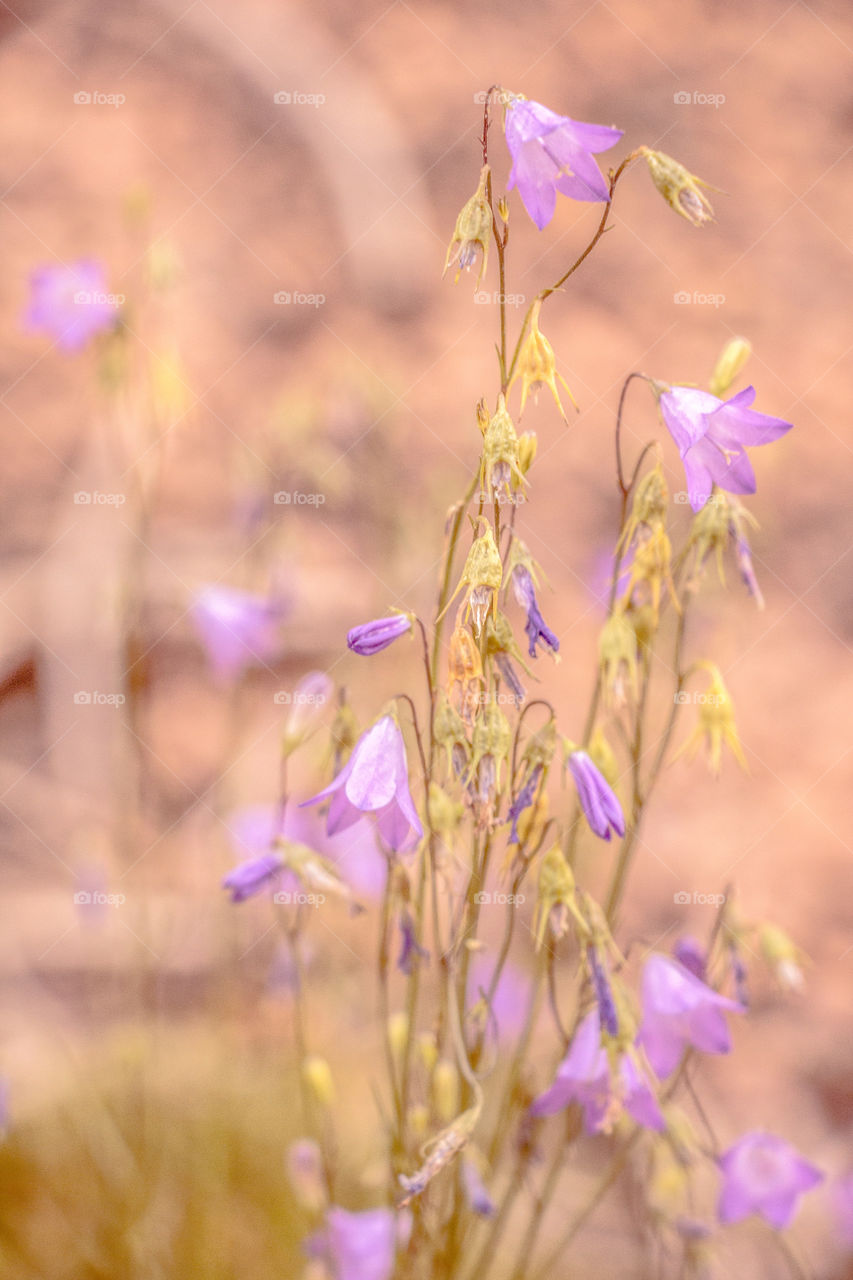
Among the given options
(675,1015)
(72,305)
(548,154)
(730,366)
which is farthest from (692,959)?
(72,305)

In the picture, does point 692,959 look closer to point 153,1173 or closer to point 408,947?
point 408,947

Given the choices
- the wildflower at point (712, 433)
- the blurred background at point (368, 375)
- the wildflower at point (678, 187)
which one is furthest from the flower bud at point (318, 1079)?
the blurred background at point (368, 375)

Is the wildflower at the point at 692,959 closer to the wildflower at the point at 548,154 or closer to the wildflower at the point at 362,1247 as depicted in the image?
the wildflower at the point at 362,1247

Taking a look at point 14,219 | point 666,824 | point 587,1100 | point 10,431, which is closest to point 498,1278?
point 587,1100

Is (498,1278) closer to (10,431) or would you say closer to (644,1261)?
(644,1261)

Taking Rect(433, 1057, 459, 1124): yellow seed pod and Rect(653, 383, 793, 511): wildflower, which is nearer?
Rect(653, 383, 793, 511): wildflower

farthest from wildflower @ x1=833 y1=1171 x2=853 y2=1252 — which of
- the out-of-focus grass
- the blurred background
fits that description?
the out-of-focus grass

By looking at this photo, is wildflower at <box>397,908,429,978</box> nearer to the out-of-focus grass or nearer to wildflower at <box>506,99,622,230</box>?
wildflower at <box>506,99,622,230</box>
